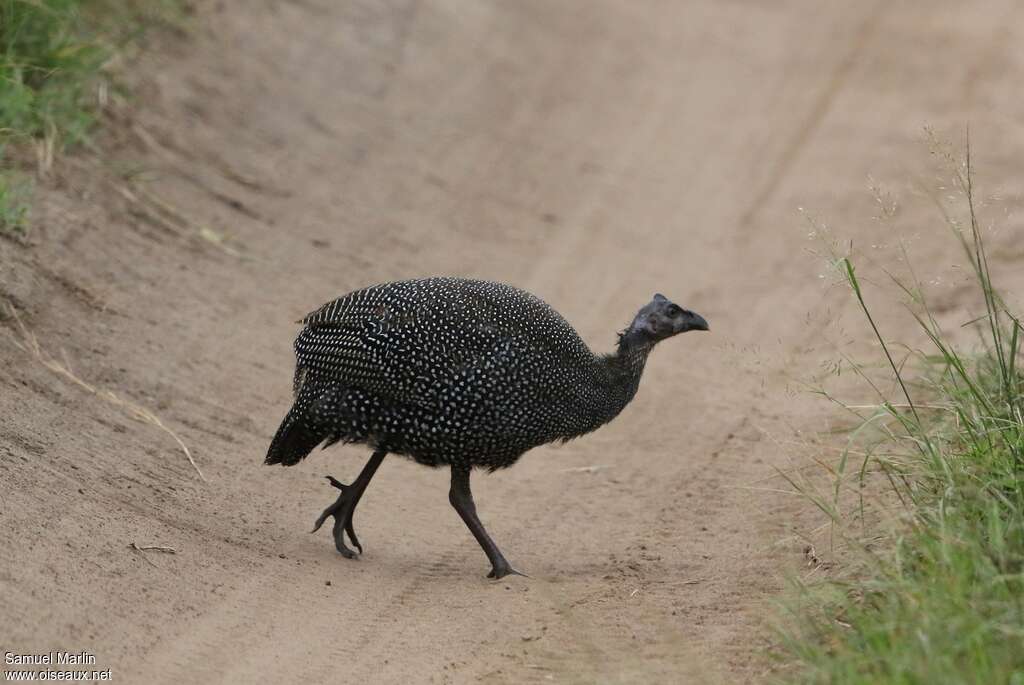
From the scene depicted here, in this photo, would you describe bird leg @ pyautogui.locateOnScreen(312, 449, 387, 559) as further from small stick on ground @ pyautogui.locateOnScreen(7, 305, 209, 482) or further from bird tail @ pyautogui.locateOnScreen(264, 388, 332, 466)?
small stick on ground @ pyautogui.locateOnScreen(7, 305, 209, 482)

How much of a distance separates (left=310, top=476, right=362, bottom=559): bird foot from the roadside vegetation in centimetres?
257

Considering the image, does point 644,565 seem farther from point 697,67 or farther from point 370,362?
point 697,67

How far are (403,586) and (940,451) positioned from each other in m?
2.07

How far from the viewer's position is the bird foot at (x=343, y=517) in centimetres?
571

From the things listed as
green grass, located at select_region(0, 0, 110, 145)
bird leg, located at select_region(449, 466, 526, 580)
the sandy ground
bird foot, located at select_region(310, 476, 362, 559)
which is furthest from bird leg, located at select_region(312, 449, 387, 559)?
green grass, located at select_region(0, 0, 110, 145)

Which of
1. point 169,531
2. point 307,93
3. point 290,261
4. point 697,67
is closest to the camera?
point 169,531

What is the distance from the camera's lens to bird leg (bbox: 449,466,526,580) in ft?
18.3

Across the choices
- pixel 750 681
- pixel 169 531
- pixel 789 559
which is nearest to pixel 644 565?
pixel 789 559

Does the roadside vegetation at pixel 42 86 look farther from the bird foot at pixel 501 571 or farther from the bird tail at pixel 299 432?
the bird foot at pixel 501 571

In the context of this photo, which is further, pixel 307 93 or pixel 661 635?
pixel 307 93

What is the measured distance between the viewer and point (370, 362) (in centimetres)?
546

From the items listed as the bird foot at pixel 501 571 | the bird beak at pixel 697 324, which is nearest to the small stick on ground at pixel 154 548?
the bird foot at pixel 501 571

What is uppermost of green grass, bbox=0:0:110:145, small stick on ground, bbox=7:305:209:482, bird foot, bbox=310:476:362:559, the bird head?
the bird head

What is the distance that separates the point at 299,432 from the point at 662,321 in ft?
5.40
